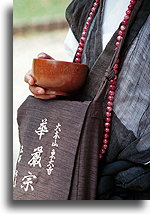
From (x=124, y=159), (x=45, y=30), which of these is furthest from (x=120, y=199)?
(x=45, y=30)

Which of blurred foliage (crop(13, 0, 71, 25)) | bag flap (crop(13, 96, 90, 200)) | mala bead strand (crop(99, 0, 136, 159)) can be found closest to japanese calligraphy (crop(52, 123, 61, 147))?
bag flap (crop(13, 96, 90, 200))

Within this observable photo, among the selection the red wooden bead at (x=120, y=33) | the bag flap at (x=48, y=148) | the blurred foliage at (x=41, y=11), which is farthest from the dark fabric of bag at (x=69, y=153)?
the blurred foliage at (x=41, y=11)

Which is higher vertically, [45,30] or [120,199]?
[45,30]

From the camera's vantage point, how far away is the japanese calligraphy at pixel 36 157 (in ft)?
3.42

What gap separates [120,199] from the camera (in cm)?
103

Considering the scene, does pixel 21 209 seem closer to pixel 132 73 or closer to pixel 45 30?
pixel 132 73

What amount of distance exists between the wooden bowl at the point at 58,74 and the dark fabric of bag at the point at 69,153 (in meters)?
0.04

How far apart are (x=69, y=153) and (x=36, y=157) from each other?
0.09m

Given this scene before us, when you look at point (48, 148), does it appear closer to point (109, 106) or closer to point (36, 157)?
point (36, 157)

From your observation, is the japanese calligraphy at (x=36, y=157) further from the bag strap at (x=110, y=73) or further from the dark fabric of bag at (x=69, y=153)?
the bag strap at (x=110, y=73)

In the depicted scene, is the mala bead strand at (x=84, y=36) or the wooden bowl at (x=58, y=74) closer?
the wooden bowl at (x=58, y=74)

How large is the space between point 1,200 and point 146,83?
0.46 metres

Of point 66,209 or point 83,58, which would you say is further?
point 83,58

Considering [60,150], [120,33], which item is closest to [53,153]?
[60,150]
